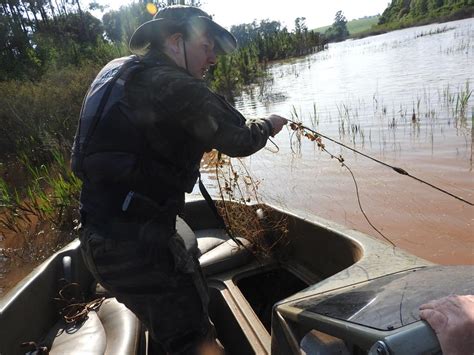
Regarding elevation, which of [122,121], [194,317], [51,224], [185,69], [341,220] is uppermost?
[185,69]

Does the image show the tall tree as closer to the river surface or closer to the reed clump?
the river surface

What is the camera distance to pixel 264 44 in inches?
1323

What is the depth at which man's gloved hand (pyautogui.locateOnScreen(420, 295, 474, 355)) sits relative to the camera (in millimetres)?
1107

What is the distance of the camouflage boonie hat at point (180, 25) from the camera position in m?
1.92

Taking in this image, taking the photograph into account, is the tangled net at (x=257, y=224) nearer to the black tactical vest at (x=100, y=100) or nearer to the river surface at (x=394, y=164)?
the river surface at (x=394, y=164)

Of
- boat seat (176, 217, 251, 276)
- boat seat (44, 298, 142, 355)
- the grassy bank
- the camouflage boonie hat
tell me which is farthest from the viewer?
the grassy bank

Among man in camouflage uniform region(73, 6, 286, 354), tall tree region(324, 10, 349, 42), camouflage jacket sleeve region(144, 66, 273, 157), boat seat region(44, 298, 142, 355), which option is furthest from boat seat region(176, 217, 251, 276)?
tall tree region(324, 10, 349, 42)

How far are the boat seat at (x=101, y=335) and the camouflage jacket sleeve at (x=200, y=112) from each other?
1337mm

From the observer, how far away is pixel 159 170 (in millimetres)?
1816

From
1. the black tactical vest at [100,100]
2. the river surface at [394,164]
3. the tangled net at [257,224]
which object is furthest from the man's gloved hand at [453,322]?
the river surface at [394,164]

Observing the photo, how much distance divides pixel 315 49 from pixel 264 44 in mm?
14927

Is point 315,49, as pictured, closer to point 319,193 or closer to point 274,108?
point 274,108

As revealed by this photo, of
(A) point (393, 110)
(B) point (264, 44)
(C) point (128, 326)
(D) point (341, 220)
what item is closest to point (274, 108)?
(A) point (393, 110)

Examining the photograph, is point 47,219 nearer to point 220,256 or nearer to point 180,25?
point 220,256
